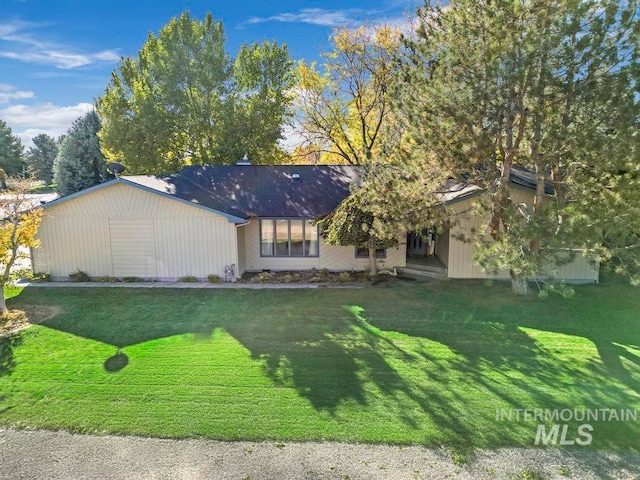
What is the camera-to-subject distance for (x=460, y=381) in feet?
22.9

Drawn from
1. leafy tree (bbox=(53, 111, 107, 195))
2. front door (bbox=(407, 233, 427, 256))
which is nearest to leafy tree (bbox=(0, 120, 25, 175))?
leafy tree (bbox=(53, 111, 107, 195))

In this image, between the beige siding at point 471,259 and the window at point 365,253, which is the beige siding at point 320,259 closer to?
the window at point 365,253

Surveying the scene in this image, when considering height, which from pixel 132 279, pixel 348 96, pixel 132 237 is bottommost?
pixel 132 279

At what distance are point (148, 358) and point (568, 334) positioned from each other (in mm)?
9456

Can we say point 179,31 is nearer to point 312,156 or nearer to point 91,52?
point 91,52

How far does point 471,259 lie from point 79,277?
549 inches

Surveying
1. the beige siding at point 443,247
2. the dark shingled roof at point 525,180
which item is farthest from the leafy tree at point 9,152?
the dark shingled roof at point 525,180

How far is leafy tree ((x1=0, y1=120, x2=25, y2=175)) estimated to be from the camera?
41.7m

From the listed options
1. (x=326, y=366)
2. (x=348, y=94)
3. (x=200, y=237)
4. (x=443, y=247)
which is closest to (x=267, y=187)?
(x=200, y=237)

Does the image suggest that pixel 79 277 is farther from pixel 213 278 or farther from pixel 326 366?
pixel 326 366

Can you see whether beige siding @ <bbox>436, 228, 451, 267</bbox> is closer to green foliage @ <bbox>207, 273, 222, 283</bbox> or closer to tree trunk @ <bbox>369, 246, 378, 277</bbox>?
tree trunk @ <bbox>369, 246, 378, 277</bbox>

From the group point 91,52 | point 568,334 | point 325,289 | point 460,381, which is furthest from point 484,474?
point 91,52

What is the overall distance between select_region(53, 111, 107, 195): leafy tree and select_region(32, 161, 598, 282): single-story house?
53.2ft

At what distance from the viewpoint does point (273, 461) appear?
16.7ft
